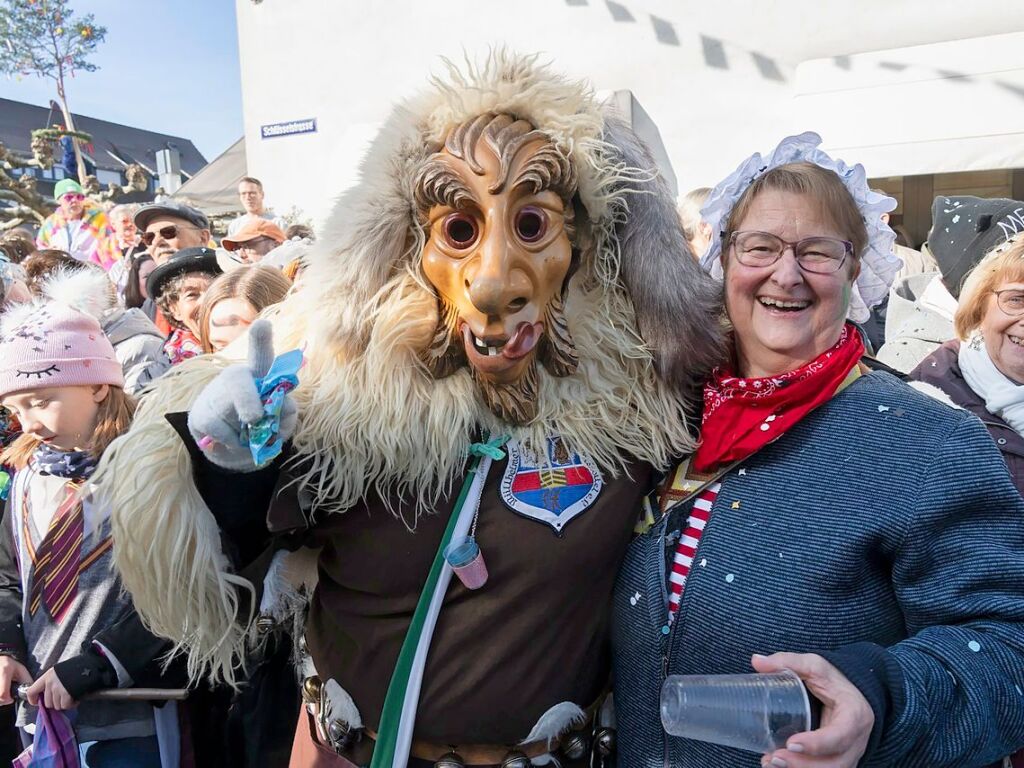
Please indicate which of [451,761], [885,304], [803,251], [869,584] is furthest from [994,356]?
[451,761]

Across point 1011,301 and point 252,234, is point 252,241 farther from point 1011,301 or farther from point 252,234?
point 1011,301

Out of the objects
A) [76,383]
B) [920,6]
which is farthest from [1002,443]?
[920,6]

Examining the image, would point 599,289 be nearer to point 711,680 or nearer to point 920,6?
point 711,680

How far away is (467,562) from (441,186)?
651 mm

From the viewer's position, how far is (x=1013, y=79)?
5348 millimetres

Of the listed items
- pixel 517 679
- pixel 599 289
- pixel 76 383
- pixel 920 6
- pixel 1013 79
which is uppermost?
pixel 920 6

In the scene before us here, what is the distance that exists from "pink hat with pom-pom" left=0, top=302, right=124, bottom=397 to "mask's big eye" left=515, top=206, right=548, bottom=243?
1200 millimetres

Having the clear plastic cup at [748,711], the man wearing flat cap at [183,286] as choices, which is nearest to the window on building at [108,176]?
the man wearing flat cap at [183,286]

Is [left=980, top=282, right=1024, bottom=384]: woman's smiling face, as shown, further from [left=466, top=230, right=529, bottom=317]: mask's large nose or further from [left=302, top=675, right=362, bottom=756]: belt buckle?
[left=302, top=675, right=362, bottom=756]: belt buckle

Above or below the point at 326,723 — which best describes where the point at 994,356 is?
above

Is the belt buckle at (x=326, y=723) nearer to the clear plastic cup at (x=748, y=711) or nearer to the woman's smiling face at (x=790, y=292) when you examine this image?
the clear plastic cup at (x=748, y=711)

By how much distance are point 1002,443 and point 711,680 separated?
52.5 inches

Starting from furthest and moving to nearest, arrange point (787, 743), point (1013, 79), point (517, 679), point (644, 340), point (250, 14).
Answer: point (250, 14)
point (1013, 79)
point (644, 340)
point (517, 679)
point (787, 743)

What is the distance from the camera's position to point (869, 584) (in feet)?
3.62
